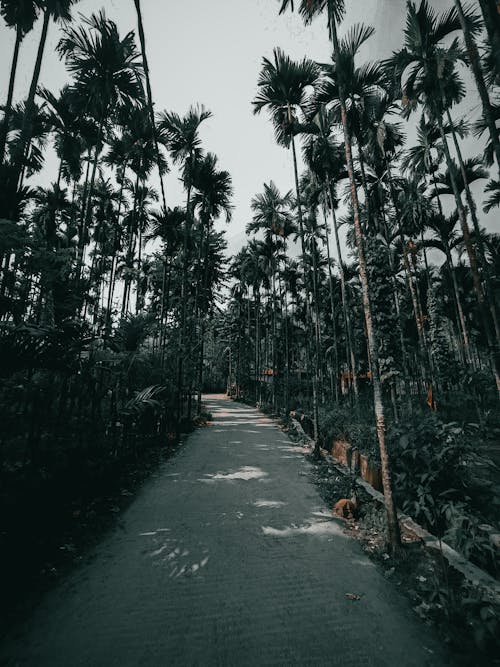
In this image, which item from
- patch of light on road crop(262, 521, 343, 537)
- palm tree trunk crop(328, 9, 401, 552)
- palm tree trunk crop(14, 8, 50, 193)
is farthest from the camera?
palm tree trunk crop(14, 8, 50, 193)

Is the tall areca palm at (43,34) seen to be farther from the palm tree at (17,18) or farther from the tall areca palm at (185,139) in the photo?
the tall areca palm at (185,139)

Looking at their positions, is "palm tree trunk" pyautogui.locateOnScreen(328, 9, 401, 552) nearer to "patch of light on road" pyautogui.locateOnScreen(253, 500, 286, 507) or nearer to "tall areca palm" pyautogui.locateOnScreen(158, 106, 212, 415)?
"patch of light on road" pyautogui.locateOnScreen(253, 500, 286, 507)

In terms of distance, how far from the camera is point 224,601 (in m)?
2.73

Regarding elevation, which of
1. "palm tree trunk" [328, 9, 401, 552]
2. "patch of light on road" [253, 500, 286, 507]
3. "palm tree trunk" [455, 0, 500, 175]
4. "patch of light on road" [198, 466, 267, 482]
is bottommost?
"patch of light on road" [253, 500, 286, 507]

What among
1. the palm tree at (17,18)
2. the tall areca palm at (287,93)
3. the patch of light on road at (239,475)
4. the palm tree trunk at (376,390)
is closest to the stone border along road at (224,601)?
the palm tree trunk at (376,390)

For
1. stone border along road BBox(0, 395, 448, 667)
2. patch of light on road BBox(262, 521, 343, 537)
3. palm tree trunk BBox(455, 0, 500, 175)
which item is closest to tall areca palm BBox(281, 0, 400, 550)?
stone border along road BBox(0, 395, 448, 667)

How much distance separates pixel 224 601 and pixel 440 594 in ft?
6.41

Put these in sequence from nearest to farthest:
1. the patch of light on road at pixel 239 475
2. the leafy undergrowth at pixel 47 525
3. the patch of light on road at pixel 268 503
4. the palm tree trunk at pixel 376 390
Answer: the leafy undergrowth at pixel 47 525 < the palm tree trunk at pixel 376 390 < the patch of light on road at pixel 268 503 < the patch of light on road at pixel 239 475

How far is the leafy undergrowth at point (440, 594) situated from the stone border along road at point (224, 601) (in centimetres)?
12

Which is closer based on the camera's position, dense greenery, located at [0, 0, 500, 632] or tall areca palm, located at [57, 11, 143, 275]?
dense greenery, located at [0, 0, 500, 632]

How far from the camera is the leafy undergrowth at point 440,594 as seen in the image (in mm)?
2068

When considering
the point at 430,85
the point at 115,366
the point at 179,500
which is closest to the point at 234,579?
the point at 179,500

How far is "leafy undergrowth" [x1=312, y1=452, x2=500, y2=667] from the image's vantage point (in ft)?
6.79

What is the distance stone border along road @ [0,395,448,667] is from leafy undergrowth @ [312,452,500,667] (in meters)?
0.12
